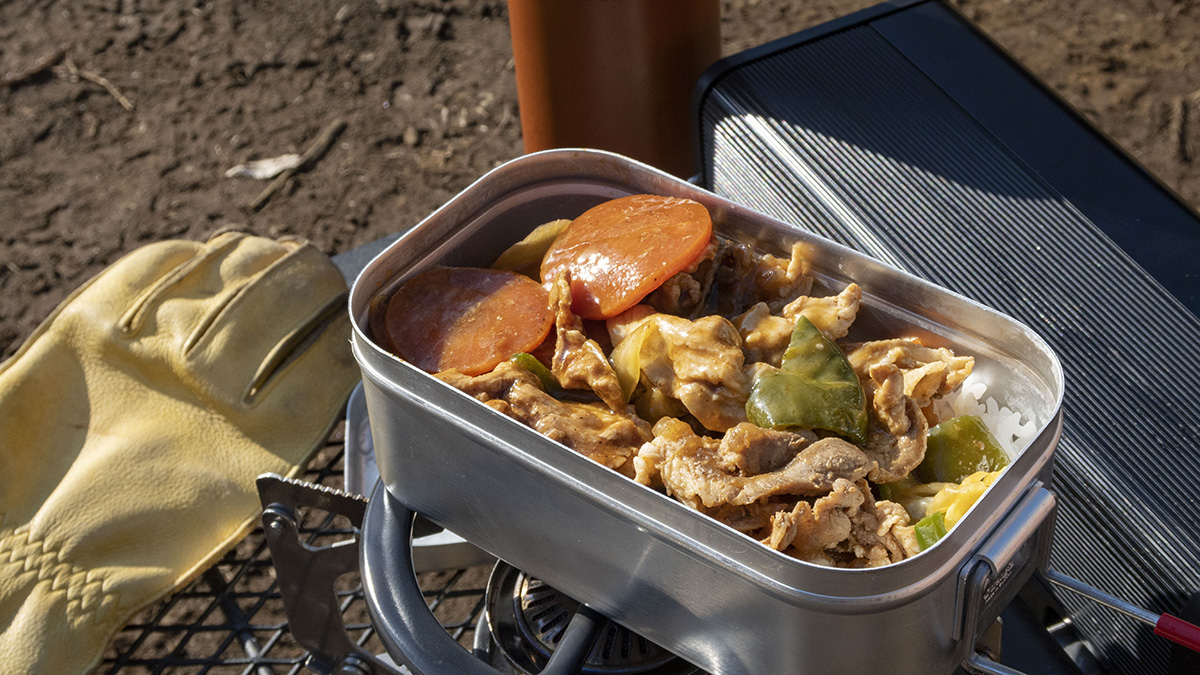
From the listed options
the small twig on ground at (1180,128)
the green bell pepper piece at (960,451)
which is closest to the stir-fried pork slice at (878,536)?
the green bell pepper piece at (960,451)

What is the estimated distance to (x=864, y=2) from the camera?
3.42 meters

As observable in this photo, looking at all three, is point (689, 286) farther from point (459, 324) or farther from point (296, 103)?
point (296, 103)

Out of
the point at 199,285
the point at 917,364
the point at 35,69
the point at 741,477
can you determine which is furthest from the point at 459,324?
the point at 35,69

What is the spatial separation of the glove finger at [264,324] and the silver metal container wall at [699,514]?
0.62 metres

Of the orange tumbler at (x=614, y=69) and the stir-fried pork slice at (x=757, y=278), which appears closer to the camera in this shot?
the stir-fried pork slice at (x=757, y=278)

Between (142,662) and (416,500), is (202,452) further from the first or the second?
(416,500)

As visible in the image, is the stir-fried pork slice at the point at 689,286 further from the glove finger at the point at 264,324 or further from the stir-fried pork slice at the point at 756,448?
the glove finger at the point at 264,324

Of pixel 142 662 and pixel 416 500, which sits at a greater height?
pixel 416 500

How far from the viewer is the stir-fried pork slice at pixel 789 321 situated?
99cm

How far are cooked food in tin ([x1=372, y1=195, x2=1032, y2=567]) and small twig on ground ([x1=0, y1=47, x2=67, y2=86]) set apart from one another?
3.01m

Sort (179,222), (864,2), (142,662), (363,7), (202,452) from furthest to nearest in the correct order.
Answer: (363,7)
(864,2)
(179,222)
(202,452)
(142,662)

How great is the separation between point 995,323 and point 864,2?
109 inches

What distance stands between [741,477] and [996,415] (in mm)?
279

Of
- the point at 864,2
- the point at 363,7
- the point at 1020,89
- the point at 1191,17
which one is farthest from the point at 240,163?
the point at 1191,17
